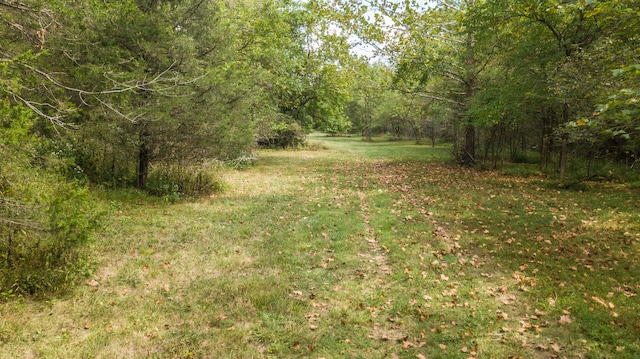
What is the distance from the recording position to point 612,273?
6.03m

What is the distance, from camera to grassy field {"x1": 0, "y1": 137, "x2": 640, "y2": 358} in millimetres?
4121

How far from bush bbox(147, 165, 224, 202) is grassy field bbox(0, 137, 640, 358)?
77 centimetres

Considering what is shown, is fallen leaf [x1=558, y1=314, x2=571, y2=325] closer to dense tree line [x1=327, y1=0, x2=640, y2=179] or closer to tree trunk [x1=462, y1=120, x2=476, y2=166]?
dense tree line [x1=327, y1=0, x2=640, y2=179]

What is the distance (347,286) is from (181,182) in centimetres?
743

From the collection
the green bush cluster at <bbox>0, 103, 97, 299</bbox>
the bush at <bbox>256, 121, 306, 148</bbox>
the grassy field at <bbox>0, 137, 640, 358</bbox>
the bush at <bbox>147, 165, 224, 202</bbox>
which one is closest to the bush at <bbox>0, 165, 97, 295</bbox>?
the green bush cluster at <bbox>0, 103, 97, 299</bbox>

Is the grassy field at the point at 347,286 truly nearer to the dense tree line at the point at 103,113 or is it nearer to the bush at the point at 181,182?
Result: the bush at the point at 181,182

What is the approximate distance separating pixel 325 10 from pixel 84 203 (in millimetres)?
16247

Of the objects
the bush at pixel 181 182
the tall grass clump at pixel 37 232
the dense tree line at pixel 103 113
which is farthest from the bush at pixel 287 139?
the tall grass clump at pixel 37 232

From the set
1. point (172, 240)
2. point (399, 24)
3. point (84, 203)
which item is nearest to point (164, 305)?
point (84, 203)

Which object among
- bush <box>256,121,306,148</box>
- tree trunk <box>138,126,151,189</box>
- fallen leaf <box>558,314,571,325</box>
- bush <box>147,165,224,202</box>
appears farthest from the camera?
bush <box>256,121,306,148</box>

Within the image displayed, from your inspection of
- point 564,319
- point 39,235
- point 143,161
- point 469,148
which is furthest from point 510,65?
→ point 39,235

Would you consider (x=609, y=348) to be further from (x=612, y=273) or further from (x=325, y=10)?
(x=325, y=10)

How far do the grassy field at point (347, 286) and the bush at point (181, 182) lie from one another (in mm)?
770

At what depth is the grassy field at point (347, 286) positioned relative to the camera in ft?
13.5
